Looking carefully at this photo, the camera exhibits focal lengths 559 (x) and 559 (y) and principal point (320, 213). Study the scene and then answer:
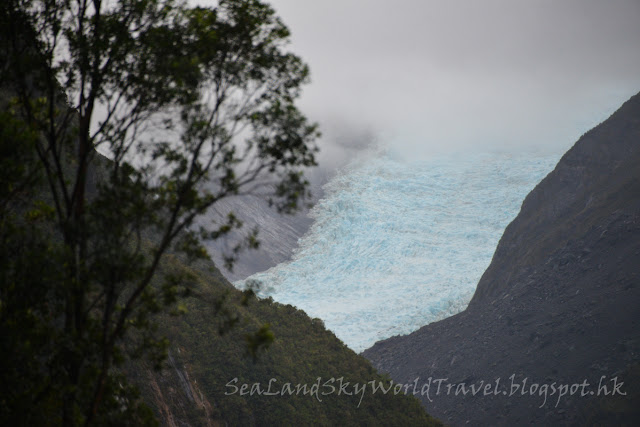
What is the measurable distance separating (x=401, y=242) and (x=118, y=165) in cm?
5346

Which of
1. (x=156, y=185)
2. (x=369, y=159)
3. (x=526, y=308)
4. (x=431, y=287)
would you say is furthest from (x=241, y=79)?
(x=369, y=159)

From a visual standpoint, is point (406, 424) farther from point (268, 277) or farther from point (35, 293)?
point (268, 277)

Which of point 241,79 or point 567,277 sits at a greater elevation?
point 241,79

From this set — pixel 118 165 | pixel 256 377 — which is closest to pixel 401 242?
pixel 256 377

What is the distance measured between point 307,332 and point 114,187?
1879cm

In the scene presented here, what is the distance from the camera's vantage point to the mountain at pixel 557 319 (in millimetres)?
26562

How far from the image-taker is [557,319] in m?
32.0

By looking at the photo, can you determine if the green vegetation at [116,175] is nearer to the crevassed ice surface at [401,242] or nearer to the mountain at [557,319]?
the mountain at [557,319]

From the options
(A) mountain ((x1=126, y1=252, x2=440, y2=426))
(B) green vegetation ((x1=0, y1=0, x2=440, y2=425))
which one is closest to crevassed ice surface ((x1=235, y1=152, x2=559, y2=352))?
(A) mountain ((x1=126, y1=252, x2=440, y2=426))

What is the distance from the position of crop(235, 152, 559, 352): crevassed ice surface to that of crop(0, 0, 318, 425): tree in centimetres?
3865

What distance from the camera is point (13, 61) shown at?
7742 millimetres

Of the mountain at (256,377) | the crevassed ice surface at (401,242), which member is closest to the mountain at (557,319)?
the crevassed ice surface at (401,242)

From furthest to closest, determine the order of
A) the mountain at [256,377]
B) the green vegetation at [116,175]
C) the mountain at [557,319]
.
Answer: the mountain at [557,319] → the mountain at [256,377] → the green vegetation at [116,175]

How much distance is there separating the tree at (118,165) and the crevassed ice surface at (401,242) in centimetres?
3865
